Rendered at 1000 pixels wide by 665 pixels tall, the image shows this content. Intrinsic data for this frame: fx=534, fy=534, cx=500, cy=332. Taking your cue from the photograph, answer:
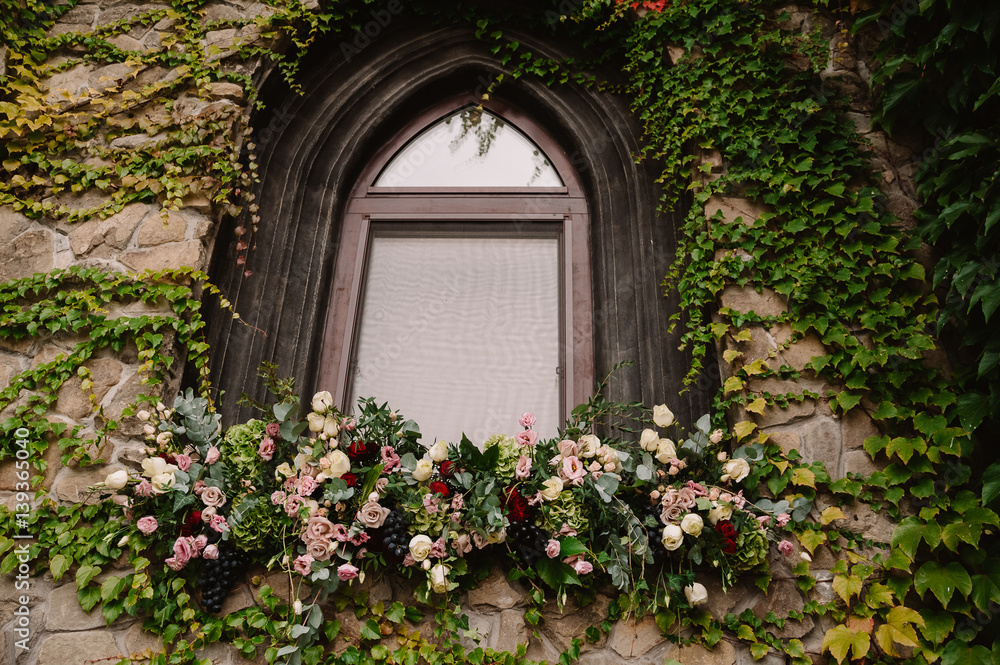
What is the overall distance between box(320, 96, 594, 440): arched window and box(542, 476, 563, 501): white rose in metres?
0.67

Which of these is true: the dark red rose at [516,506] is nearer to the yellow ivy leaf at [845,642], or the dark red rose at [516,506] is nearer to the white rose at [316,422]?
the white rose at [316,422]

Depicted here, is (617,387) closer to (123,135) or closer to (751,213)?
(751,213)

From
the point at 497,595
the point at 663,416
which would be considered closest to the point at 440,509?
the point at 497,595

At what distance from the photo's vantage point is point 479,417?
263cm

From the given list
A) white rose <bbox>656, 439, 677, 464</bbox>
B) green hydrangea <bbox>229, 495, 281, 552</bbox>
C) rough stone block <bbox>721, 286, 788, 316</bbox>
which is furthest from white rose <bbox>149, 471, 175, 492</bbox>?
rough stone block <bbox>721, 286, 788, 316</bbox>

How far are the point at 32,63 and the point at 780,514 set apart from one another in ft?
13.4

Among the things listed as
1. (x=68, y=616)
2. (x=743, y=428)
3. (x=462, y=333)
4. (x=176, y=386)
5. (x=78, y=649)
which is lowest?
(x=78, y=649)

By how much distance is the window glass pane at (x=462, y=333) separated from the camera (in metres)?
2.65

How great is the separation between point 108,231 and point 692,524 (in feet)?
9.31

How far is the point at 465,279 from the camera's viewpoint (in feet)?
9.54

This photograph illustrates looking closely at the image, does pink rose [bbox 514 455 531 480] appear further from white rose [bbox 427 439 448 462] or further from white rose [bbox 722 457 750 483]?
white rose [bbox 722 457 750 483]

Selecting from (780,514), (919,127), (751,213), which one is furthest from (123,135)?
(919,127)

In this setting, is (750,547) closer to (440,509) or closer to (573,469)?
(573,469)

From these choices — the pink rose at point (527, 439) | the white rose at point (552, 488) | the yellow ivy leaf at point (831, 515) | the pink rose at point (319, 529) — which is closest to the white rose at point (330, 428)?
the pink rose at point (319, 529)
